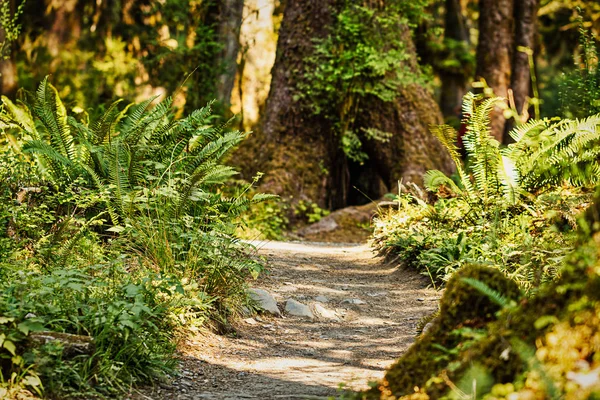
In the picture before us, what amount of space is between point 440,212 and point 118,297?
179 inches

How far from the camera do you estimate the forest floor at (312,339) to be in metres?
3.92

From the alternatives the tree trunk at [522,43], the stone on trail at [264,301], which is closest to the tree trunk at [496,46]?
the tree trunk at [522,43]

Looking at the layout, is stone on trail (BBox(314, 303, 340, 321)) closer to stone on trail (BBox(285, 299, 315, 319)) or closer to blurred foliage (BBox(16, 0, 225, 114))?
stone on trail (BBox(285, 299, 315, 319))

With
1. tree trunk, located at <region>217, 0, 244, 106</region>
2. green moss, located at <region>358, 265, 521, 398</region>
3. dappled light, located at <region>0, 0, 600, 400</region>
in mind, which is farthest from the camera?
tree trunk, located at <region>217, 0, 244, 106</region>

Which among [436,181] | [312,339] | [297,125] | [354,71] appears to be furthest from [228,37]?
[312,339]

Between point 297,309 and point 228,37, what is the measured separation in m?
9.23

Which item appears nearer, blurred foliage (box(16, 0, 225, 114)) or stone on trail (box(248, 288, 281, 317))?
stone on trail (box(248, 288, 281, 317))

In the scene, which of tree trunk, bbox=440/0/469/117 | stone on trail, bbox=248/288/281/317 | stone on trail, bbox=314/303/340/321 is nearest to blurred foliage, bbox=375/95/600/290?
stone on trail, bbox=314/303/340/321

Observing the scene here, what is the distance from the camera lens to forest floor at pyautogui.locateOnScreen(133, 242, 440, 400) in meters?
3.92

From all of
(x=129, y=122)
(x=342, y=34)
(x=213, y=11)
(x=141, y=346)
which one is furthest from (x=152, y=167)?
(x=213, y=11)

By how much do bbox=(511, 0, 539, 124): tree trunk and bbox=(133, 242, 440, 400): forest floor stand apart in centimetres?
785

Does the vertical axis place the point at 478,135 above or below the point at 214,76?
below

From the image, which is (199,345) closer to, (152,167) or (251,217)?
(152,167)

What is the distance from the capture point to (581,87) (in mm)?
7777
